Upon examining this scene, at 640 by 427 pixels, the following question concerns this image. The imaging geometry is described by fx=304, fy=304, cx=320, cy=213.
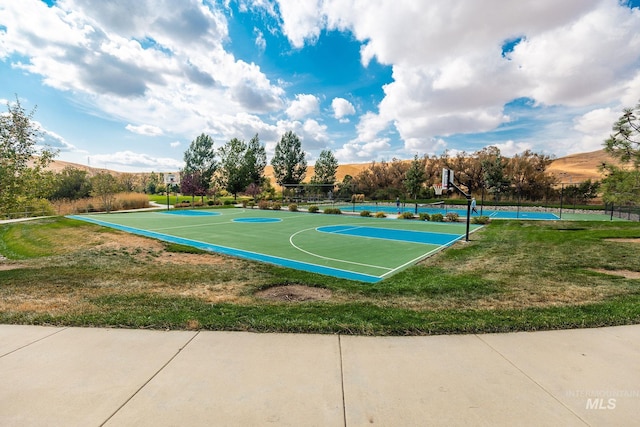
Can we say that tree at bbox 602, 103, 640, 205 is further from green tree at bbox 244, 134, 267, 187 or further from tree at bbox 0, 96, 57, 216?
green tree at bbox 244, 134, 267, 187

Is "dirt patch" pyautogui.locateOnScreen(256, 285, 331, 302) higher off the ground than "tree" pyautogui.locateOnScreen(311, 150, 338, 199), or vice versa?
"tree" pyautogui.locateOnScreen(311, 150, 338, 199)

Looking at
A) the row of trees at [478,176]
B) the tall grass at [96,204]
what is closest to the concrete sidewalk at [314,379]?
the tall grass at [96,204]

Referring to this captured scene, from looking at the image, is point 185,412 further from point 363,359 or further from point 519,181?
point 519,181

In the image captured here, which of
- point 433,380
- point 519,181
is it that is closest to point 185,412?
point 433,380

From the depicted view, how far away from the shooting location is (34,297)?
5.00 metres

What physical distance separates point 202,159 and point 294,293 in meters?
46.7

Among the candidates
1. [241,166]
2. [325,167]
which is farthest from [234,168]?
[325,167]

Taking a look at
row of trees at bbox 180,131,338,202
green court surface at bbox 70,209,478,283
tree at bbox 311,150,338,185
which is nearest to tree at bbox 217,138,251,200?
row of trees at bbox 180,131,338,202

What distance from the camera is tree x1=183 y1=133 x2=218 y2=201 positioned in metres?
47.7

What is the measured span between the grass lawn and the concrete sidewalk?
336 mm

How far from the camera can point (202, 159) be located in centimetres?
4781

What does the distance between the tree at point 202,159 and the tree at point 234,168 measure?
65.9 inches

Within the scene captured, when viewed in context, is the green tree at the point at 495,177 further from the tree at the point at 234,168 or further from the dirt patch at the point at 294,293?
the dirt patch at the point at 294,293

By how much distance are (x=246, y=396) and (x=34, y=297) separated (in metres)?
4.92
